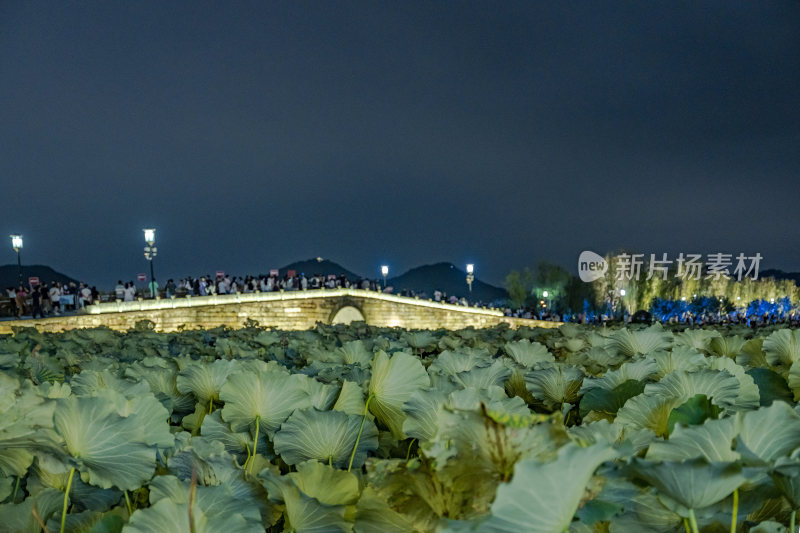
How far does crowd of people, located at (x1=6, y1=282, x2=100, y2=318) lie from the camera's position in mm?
25208

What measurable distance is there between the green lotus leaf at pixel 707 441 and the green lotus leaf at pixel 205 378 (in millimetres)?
1278

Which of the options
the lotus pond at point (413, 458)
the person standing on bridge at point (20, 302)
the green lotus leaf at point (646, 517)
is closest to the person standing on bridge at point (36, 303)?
the person standing on bridge at point (20, 302)

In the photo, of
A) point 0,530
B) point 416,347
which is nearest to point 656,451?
point 0,530

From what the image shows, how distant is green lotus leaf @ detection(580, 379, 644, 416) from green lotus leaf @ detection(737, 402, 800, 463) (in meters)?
0.56

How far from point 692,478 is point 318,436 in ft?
2.38

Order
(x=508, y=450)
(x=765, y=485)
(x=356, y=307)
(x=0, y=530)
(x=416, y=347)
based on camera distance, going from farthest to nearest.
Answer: (x=356, y=307) → (x=416, y=347) → (x=0, y=530) → (x=765, y=485) → (x=508, y=450)

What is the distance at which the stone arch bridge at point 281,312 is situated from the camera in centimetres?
2754

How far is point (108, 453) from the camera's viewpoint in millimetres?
937

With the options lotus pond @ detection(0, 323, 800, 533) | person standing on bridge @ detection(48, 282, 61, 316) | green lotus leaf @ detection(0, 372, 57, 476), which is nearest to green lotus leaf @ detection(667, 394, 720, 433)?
lotus pond @ detection(0, 323, 800, 533)

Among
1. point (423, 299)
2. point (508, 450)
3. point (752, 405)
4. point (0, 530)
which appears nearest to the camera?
point (508, 450)

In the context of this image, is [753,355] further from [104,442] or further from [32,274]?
[32,274]

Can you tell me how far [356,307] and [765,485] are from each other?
4041 centimetres

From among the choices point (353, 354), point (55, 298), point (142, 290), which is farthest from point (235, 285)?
point (353, 354)

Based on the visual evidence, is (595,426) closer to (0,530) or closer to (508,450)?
(508,450)
